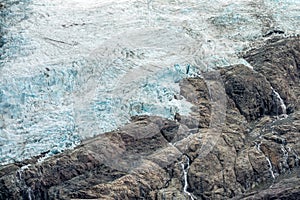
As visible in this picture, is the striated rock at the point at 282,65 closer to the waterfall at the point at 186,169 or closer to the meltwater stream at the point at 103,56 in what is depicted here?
the meltwater stream at the point at 103,56

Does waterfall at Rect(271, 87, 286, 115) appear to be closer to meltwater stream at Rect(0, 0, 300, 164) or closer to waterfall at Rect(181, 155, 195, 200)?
meltwater stream at Rect(0, 0, 300, 164)

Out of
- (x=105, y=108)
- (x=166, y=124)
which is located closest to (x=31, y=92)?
(x=105, y=108)

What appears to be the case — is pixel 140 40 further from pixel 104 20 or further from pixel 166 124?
pixel 166 124

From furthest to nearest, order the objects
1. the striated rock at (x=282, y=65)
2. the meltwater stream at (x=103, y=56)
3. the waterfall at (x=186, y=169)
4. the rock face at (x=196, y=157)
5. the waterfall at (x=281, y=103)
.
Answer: the striated rock at (x=282, y=65) < the waterfall at (x=281, y=103) < the meltwater stream at (x=103, y=56) < the waterfall at (x=186, y=169) < the rock face at (x=196, y=157)

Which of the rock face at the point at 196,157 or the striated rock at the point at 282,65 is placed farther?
the striated rock at the point at 282,65

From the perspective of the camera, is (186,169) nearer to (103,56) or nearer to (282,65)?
(103,56)

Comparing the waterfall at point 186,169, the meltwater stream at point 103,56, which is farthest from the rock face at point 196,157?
the meltwater stream at point 103,56

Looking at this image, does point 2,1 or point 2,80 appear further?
point 2,1
